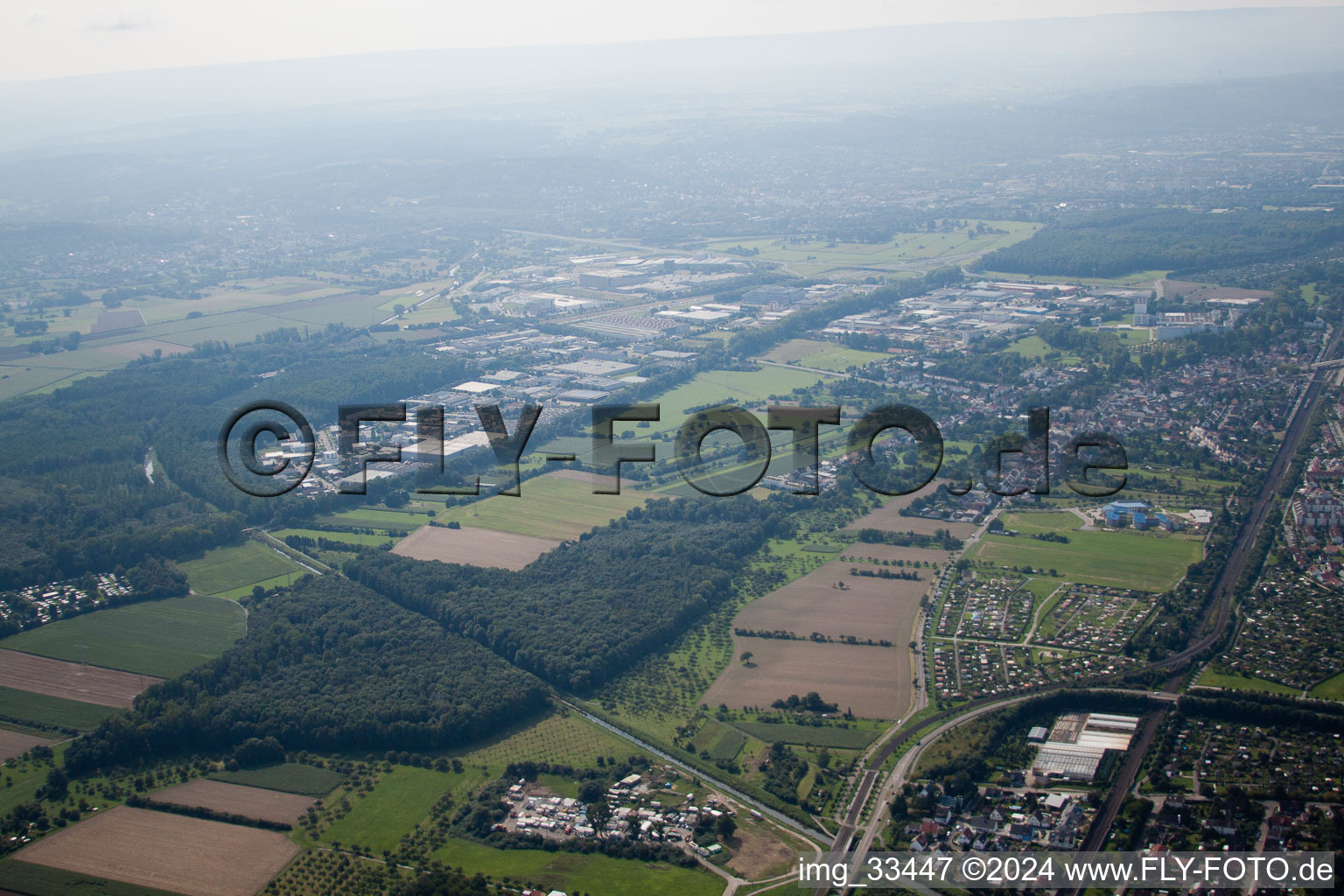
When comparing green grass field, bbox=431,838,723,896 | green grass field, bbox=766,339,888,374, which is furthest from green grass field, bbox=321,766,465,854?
green grass field, bbox=766,339,888,374

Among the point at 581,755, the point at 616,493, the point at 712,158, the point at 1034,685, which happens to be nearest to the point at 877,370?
the point at 616,493

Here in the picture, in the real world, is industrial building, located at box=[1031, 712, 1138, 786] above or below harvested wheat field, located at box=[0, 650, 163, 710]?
above

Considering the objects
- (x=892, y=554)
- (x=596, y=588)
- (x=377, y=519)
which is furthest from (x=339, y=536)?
(x=892, y=554)

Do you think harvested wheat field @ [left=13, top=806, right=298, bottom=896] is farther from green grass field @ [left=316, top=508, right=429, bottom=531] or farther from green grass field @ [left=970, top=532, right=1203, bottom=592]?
green grass field @ [left=970, top=532, right=1203, bottom=592]

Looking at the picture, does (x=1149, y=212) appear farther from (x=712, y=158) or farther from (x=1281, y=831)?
(x=1281, y=831)

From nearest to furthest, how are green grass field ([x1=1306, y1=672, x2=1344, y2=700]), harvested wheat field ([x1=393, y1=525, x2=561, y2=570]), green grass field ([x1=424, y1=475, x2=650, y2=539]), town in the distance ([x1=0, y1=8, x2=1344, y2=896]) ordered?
1. town in the distance ([x1=0, y1=8, x2=1344, y2=896])
2. green grass field ([x1=1306, y1=672, x2=1344, y2=700])
3. harvested wheat field ([x1=393, y1=525, x2=561, y2=570])
4. green grass field ([x1=424, y1=475, x2=650, y2=539])

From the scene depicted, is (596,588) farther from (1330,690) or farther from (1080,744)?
(1330,690)
